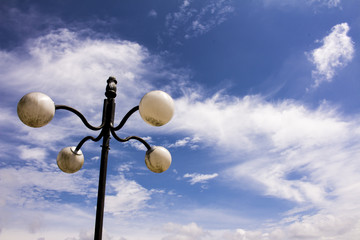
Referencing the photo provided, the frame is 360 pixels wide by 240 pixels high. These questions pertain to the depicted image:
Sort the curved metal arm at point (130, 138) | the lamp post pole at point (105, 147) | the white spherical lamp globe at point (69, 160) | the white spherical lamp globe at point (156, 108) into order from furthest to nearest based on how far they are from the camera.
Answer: the white spherical lamp globe at point (69, 160) → the curved metal arm at point (130, 138) → the white spherical lamp globe at point (156, 108) → the lamp post pole at point (105, 147)

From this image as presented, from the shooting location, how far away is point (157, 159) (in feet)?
17.0

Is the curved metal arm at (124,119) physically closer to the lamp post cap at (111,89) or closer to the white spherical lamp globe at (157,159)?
the lamp post cap at (111,89)

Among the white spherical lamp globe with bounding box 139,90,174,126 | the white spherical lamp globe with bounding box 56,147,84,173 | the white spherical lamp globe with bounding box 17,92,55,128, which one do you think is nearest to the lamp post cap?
the white spherical lamp globe with bounding box 139,90,174,126

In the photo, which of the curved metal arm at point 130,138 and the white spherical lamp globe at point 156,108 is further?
the curved metal arm at point 130,138

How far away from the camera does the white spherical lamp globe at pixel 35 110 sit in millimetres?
4309

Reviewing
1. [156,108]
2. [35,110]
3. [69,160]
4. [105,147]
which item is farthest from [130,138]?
[35,110]

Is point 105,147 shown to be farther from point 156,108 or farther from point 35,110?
point 35,110

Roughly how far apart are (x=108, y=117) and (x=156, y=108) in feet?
3.20

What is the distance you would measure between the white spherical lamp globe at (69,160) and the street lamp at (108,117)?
0.38 metres

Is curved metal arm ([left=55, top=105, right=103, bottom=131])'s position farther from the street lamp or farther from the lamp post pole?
the lamp post pole

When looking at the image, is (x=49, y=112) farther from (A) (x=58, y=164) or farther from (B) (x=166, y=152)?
(B) (x=166, y=152)

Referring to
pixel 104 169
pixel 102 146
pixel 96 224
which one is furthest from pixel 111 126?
pixel 96 224

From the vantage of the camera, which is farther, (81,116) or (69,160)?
(69,160)

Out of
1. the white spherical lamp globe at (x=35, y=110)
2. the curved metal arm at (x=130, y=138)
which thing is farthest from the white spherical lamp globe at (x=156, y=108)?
the white spherical lamp globe at (x=35, y=110)
